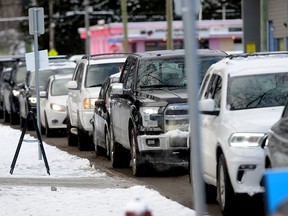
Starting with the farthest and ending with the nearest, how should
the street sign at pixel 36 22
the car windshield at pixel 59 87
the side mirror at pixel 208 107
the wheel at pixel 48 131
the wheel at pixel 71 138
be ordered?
the car windshield at pixel 59 87, the wheel at pixel 48 131, the wheel at pixel 71 138, the street sign at pixel 36 22, the side mirror at pixel 208 107

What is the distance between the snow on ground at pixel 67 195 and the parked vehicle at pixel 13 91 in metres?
15.5

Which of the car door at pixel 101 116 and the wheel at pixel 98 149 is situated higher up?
the car door at pixel 101 116

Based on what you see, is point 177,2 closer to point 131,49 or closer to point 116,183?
point 116,183

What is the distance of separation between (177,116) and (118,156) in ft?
9.61

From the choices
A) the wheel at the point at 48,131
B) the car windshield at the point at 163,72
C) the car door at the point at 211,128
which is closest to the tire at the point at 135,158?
the car windshield at the point at 163,72

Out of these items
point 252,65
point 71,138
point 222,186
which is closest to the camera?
point 222,186

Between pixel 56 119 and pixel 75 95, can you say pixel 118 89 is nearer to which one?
pixel 75 95

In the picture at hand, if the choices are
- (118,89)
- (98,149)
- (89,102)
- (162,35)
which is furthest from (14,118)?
(162,35)

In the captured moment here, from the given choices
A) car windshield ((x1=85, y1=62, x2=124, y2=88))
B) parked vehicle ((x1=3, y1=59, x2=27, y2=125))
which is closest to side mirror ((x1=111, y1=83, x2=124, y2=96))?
car windshield ((x1=85, y1=62, x2=124, y2=88))

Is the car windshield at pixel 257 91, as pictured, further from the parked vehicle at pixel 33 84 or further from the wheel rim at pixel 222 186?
the parked vehicle at pixel 33 84

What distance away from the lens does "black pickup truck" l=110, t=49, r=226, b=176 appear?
16.8 metres

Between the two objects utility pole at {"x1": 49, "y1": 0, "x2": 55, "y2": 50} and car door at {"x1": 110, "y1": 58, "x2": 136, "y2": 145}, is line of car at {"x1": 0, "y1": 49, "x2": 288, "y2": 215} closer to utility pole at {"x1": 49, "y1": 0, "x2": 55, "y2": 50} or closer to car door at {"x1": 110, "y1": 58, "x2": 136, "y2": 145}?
car door at {"x1": 110, "y1": 58, "x2": 136, "y2": 145}

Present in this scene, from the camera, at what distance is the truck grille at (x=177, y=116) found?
657 inches

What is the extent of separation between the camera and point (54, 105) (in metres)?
28.7
